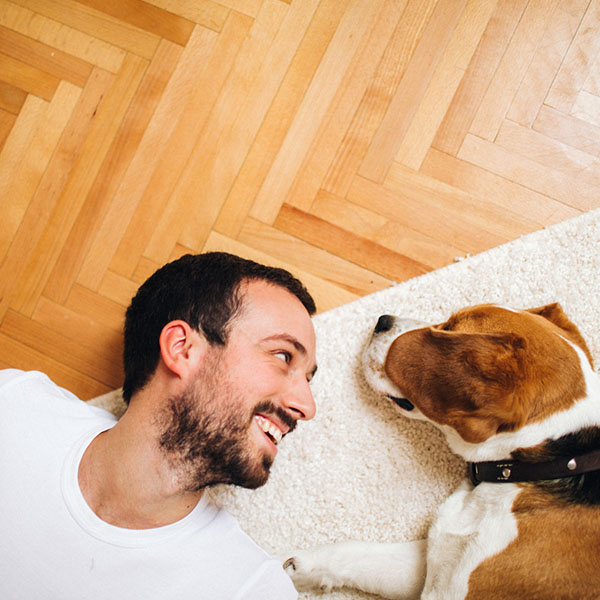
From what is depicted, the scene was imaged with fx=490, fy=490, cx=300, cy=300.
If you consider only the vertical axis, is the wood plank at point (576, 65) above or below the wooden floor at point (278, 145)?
above

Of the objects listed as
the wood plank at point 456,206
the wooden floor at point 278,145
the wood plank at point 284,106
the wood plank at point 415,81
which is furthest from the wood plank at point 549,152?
the wood plank at point 284,106

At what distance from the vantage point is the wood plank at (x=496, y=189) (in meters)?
2.04

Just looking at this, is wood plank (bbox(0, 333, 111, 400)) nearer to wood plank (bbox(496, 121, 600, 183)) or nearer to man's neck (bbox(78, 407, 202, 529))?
man's neck (bbox(78, 407, 202, 529))

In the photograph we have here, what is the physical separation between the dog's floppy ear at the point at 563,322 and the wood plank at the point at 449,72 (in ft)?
2.87

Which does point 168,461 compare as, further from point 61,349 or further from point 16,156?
point 16,156

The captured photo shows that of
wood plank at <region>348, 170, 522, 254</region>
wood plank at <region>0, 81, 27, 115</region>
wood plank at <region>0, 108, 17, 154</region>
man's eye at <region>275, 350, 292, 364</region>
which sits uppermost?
wood plank at <region>348, 170, 522, 254</region>

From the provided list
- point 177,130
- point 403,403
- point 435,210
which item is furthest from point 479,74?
point 403,403

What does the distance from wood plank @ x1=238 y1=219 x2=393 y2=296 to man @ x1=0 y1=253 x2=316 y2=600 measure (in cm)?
48

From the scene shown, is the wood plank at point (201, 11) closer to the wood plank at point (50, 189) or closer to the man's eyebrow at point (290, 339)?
the wood plank at point (50, 189)

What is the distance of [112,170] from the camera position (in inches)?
83.7

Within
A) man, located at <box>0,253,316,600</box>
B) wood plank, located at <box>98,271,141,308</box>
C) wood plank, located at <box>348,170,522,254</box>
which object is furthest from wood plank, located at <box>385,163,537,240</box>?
wood plank, located at <box>98,271,141,308</box>

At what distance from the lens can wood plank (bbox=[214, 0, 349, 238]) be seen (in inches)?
82.7

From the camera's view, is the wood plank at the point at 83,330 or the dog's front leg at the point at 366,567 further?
the wood plank at the point at 83,330

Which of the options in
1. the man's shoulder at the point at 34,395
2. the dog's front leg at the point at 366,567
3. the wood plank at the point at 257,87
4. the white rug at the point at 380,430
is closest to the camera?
the man's shoulder at the point at 34,395
